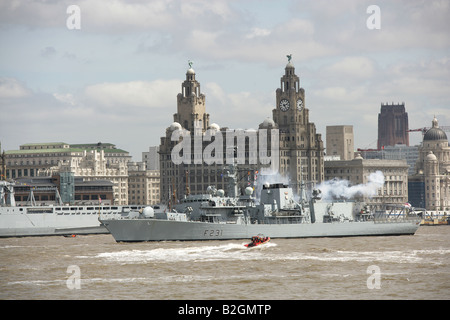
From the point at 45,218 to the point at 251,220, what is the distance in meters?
53.2

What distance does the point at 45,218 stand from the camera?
141 m

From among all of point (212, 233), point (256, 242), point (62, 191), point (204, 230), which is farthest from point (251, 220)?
point (62, 191)

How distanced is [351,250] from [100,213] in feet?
235

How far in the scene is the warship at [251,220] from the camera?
94000mm

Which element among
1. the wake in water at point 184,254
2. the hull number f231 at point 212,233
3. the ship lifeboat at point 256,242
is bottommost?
the wake in water at point 184,254

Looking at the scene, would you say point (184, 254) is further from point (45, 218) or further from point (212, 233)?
point (45, 218)

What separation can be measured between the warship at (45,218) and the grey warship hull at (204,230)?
44.5 m

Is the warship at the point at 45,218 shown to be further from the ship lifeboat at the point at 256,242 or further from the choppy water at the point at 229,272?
the ship lifeboat at the point at 256,242

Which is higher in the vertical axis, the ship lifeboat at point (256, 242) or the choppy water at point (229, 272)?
the ship lifeboat at point (256, 242)

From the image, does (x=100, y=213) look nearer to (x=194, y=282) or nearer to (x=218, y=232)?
(x=218, y=232)

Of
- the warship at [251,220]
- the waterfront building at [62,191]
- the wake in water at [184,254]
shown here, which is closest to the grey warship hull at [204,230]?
the warship at [251,220]

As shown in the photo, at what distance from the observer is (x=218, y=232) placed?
9588cm
